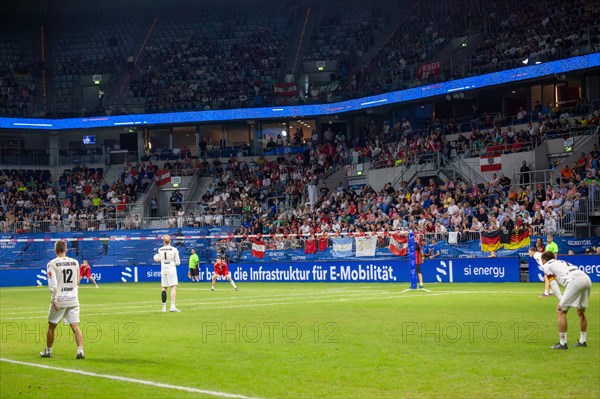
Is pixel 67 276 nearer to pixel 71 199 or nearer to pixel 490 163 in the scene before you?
pixel 490 163

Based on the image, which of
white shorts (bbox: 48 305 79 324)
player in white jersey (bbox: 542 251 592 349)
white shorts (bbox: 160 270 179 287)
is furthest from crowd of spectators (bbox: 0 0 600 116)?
white shorts (bbox: 48 305 79 324)

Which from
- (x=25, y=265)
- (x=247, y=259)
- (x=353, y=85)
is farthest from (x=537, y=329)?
(x=353, y=85)

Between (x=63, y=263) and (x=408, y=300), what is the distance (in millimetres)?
13816

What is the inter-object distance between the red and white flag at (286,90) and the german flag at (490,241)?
95.1 ft

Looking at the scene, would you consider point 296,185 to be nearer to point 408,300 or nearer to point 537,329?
point 408,300

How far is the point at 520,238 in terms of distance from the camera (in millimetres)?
36062

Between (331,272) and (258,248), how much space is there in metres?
4.81

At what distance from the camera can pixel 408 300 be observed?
26.9 m

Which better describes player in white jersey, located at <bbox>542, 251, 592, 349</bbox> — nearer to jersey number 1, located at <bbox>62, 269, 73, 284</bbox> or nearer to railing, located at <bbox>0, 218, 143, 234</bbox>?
jersey number 1, located at <bbox>62, 269, 73, 284</bbox>

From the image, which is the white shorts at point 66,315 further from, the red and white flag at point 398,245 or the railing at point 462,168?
the railing at point 462,168

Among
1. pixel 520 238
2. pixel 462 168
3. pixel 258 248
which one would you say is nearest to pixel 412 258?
pixel 520 238

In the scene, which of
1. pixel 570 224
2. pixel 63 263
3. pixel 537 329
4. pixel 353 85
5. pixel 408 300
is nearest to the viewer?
pixel 63 263

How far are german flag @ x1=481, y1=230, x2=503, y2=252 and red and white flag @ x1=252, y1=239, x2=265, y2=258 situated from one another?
12.2m

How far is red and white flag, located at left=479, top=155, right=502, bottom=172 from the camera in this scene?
4659cm
